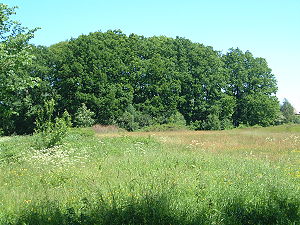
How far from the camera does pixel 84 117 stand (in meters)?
37.5

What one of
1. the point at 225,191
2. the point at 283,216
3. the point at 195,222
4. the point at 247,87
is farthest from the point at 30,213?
the point at 247,87

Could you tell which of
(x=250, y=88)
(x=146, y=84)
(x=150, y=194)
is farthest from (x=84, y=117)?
(x=150, y=194)

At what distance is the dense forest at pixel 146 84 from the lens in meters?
41.0

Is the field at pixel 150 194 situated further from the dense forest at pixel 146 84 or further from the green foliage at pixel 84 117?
the dense forest at pixel 146 84

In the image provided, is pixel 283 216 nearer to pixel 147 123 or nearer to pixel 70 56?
pixel 147 123

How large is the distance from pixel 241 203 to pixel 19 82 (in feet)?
38.4

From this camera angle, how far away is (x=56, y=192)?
24.7 feet

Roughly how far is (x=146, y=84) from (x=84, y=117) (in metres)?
11.9

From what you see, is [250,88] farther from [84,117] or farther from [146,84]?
[84,117]

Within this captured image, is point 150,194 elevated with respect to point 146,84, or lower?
lower

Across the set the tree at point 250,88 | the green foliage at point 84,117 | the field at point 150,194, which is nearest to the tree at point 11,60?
the field at point 150,194

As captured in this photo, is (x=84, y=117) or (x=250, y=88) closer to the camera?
(x=84, y=117)

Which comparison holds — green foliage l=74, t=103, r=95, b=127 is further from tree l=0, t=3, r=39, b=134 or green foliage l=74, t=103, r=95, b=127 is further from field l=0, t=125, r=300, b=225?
field l=0, t=125, r=300, b=225

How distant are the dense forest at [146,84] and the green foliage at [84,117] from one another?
523 mm
